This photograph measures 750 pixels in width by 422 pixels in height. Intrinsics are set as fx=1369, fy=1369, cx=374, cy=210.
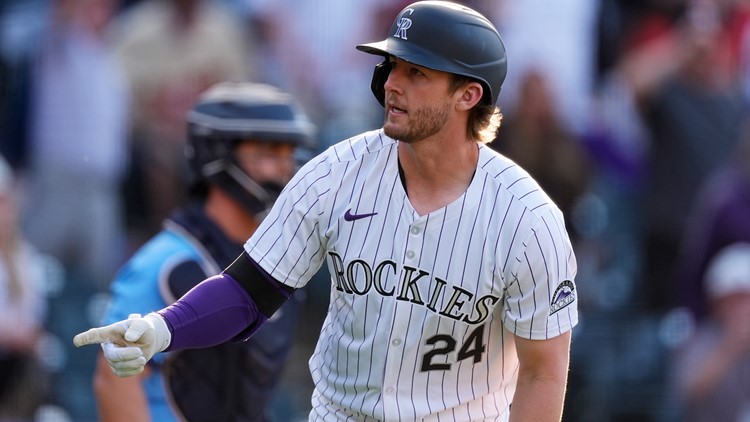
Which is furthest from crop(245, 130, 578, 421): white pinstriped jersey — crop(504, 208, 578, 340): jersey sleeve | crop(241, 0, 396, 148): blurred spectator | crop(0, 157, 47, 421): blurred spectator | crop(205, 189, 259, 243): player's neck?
crop(241, 0, 396, 148): blurred spectator

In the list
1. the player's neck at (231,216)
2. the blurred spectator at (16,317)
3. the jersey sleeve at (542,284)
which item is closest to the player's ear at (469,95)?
the jersey sleeve at (542,284)

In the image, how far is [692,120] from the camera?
8758 mm

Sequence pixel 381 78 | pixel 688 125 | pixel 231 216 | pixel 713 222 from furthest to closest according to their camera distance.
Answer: pixel 688 125
pixel 713 222
pixel 231 216
pixel 381 78

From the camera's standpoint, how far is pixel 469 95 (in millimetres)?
4102

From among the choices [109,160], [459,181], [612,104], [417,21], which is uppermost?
[417,21]

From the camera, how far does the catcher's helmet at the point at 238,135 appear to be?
5379 millimetres

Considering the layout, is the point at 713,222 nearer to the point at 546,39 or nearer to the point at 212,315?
the point at 546,39

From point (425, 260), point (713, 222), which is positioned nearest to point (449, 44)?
point (425, 260)

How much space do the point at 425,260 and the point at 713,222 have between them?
4.91 m

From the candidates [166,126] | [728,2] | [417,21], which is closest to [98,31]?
[166,126]

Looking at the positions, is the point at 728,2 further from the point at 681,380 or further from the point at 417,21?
the point at 417,21

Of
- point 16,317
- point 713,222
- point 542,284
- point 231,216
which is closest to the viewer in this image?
point 542,284

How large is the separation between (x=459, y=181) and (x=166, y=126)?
451 cm

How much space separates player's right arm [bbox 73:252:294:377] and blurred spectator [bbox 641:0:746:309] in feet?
16.6
